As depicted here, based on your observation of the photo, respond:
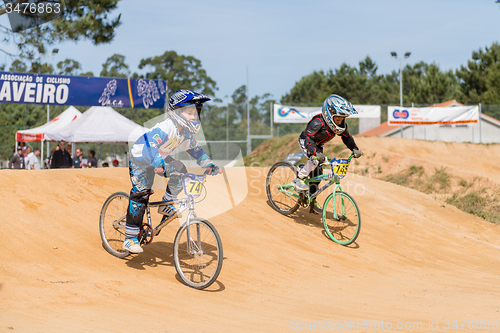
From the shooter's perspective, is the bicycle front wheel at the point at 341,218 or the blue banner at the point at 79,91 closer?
the bicycle front wheel at the point at 341,218

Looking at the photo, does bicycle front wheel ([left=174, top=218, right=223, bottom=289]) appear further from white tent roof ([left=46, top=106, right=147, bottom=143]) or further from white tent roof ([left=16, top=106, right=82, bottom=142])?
white tent roof ([left=16, top=106, right=82, bottom=142])

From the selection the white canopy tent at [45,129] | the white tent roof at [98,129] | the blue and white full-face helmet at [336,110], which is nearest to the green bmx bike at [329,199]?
the blue and white full-face helmet at [336,110]

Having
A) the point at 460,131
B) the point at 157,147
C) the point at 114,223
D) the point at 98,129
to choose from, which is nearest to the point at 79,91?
the point at 98,129

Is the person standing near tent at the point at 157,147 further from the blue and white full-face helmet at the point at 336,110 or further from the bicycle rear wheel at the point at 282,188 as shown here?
the bicycle rear wheel at the point at 282,188

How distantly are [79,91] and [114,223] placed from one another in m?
15.3

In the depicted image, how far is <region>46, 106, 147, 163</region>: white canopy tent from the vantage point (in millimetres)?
18719

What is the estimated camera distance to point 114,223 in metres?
6.17

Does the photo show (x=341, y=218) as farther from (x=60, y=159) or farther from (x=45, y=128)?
(x=45, y=128)

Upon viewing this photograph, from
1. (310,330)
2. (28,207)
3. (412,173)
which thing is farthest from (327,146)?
(310,330)

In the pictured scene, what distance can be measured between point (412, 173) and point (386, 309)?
15339mm

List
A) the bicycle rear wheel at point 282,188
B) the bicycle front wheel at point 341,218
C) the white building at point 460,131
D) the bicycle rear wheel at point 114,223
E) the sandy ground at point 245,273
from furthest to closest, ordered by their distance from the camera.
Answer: the white building at point 460,131, the bicycle rear wheel at point 282,188, the bicycle front wheel at point 341,218, the bicycle rear wheel at point 114,223, the sandy ground at point 245,273

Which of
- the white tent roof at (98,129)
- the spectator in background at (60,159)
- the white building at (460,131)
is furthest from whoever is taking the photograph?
the white building at (460,131)

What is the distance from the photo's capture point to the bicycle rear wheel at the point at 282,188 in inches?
351

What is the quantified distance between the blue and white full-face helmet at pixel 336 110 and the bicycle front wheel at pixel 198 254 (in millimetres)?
3672
